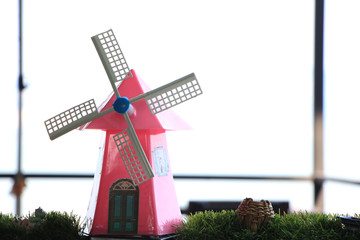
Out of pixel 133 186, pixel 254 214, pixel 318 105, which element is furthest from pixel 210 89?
pixel 254 214

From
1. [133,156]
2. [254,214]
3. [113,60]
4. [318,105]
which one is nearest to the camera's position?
[254,214]

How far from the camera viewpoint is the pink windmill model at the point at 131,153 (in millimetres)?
1793

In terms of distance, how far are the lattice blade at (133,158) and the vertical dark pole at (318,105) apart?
10.4 ft

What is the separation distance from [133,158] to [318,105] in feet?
10.6

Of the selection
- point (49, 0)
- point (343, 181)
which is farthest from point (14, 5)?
point (343, 181)

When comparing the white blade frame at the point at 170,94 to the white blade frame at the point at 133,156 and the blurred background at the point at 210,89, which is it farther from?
the blurred background at the point at 210,89

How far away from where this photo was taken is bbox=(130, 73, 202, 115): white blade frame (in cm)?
180

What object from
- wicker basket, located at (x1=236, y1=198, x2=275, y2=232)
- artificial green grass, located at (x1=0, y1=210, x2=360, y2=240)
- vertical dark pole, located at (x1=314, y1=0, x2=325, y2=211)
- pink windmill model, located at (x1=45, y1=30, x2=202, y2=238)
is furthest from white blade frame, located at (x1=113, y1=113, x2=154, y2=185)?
vertical dark pole, located at (x1=314, y1=0, x2=325, y2=211)

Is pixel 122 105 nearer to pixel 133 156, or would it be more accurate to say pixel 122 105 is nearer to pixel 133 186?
pixel 133 156

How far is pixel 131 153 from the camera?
1.80m

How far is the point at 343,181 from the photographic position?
3.92 meters

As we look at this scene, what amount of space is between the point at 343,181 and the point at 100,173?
269cm

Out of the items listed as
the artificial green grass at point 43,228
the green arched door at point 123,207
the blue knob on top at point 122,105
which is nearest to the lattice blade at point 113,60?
the blue knob on top at point 122,105

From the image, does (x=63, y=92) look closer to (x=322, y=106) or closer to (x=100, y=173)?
(x=322, y=106)
